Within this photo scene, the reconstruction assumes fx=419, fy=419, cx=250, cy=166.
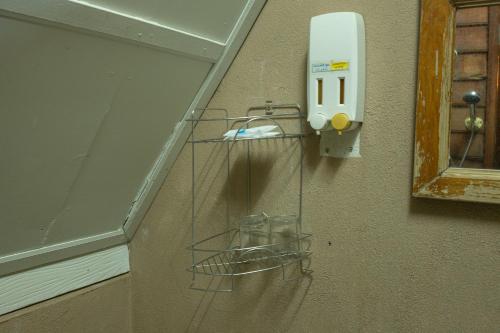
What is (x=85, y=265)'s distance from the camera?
1.06 metres

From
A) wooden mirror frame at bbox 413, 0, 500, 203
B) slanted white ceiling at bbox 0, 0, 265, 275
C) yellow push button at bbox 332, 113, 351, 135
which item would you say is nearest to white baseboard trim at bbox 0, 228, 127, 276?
slanted white ceiling at bbox 0, 0, 265, 275

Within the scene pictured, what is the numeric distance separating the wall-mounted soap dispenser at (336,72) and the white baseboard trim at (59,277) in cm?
67

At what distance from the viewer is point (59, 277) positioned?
3.27ft

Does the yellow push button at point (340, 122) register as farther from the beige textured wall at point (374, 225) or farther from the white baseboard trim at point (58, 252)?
the white baseboard trim at point (58, 252)

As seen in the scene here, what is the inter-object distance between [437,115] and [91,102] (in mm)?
644

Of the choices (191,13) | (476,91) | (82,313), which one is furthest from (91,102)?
(476,91)

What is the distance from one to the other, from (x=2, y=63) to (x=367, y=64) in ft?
2.10

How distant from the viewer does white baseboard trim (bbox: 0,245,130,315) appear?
0.90m

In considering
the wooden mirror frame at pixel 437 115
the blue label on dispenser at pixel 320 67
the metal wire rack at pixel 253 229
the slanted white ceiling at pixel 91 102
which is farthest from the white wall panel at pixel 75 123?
the wooden mirror frame at pixel 437 115

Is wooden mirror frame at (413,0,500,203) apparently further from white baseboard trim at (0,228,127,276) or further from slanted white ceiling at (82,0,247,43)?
white baseboard trim at (0,228,127,276)

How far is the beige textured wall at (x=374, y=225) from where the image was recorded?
2.54 ft

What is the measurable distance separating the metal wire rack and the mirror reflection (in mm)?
307

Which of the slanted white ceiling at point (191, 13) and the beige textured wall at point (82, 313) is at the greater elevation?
the slanted white ceiling at point (191, 13)

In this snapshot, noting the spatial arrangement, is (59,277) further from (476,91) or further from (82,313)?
(476,91)
